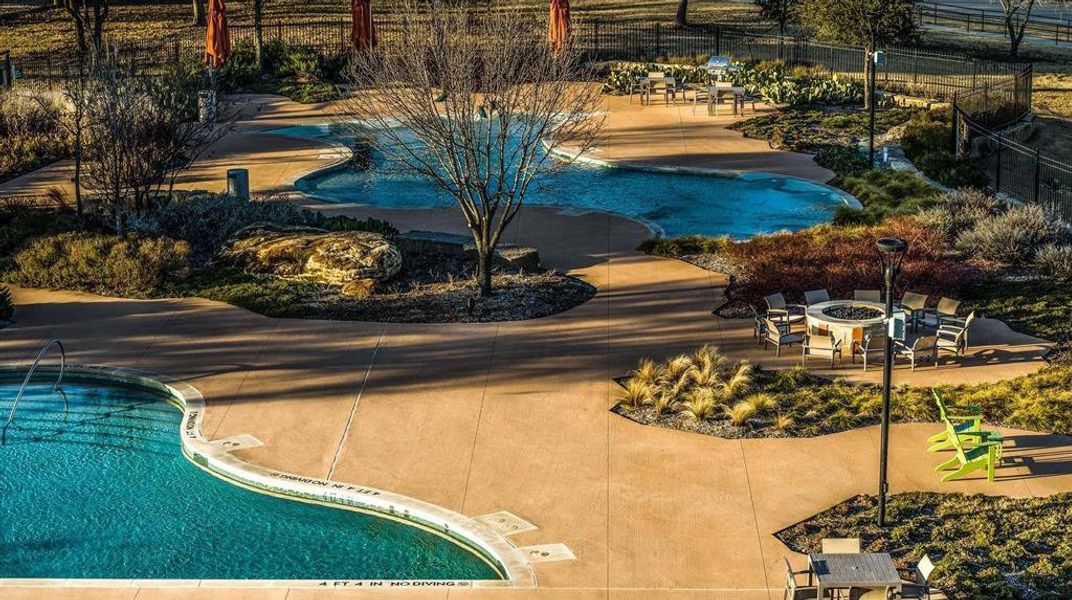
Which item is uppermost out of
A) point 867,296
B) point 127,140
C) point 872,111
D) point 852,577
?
point 127,140

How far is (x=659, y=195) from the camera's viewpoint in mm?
33844

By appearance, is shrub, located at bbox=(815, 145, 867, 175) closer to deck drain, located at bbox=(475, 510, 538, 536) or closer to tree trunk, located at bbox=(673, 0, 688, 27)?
deck drain, located at bbox=(475, 510, 538, 536)

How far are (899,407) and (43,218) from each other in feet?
60.7

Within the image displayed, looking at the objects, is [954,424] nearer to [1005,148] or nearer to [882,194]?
[882,194]

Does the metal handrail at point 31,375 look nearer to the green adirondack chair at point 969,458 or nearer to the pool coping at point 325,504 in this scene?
the pool coping at point 325,504

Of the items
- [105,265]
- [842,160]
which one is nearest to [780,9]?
[842,160]

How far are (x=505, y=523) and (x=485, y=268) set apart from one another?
8936 mm

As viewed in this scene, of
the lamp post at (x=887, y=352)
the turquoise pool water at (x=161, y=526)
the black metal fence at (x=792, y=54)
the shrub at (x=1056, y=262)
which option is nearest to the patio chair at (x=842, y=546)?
the lamp post at (x=887, y=352)

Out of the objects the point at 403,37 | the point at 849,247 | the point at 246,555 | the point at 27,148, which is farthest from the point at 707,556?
the point at 27,148

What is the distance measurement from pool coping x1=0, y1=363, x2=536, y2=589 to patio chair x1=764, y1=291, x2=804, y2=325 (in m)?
8.10

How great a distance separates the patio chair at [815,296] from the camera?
914 inches

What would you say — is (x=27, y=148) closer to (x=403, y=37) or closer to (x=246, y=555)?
(x=403, y=37)

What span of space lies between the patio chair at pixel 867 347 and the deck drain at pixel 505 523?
7.15 metres

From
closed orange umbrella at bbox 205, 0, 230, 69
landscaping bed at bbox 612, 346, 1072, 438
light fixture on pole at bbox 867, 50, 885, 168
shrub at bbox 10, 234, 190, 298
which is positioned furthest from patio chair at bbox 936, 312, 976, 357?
closed orange umbrella at bbox 205, 0, 230, 69
